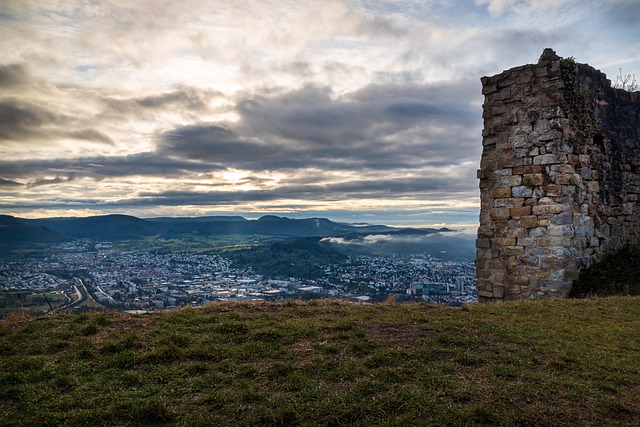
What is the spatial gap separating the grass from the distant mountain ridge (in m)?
94.4

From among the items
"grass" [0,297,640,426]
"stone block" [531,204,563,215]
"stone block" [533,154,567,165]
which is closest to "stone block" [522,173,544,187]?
"stone block" [533,154,567,165]

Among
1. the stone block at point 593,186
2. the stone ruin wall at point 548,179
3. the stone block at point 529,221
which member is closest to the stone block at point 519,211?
the stone ruin wall at point 548,179

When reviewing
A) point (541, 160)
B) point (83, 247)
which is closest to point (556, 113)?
point (541, 160)

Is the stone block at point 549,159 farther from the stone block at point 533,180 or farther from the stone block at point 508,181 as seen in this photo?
the stone block at point 508,181

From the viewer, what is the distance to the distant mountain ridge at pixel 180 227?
382ft

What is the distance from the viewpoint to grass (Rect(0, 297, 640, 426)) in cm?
468

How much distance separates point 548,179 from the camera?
43.6ft

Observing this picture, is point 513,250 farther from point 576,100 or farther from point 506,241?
point 576,100

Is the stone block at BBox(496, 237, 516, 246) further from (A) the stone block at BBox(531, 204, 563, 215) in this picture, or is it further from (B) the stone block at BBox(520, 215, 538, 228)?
(A) the stone block at BBox(531, 204, 563, 215)

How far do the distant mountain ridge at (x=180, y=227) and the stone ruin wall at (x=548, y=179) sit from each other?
3389 inches

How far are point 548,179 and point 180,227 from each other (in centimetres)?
14764

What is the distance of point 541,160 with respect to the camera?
1340cm

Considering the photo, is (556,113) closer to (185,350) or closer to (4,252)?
(185,350)

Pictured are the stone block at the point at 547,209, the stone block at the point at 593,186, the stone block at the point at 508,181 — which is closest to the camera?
the stone block at the point at 547,209
